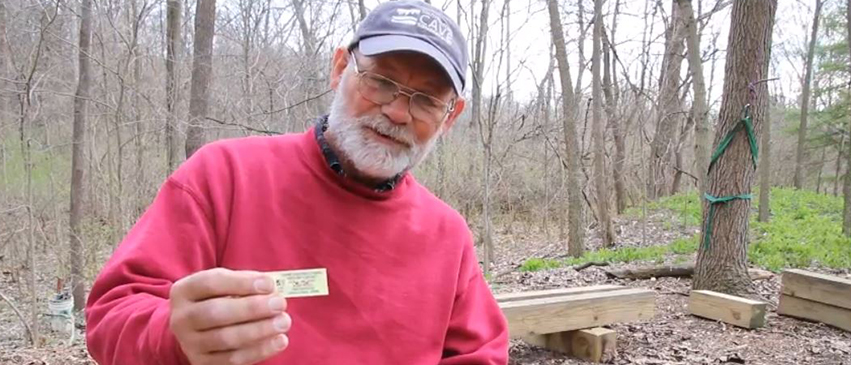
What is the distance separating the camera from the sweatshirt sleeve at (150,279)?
37.2 inches

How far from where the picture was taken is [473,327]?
160 cm

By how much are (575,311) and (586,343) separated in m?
0.23

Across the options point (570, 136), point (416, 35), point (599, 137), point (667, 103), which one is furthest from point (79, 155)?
point (667, 103)

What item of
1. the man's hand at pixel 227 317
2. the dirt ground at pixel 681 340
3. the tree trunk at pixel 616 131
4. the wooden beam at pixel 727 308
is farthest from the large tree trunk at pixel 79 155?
the tree trunk at pixel 616 131

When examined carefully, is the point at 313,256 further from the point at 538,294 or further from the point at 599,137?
the point at 599,137

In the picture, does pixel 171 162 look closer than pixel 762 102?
No

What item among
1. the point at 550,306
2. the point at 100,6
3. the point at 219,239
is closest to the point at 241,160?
the point at 219,239

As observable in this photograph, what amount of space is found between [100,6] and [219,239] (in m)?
9.95

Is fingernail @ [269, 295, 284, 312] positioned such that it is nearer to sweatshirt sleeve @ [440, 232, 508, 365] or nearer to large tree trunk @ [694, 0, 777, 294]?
sweatshirt sleeve @ [440, 232, 508, 365]

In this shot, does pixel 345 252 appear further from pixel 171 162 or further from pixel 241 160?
pixel 171 162

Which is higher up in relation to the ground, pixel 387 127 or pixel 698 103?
pixel 698 103

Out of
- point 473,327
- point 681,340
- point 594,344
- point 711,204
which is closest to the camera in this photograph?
point 473,327

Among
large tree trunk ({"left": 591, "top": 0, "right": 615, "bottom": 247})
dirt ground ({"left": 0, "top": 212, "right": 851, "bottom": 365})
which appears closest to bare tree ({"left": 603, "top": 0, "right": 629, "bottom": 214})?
large tree trunk ({"left": 591, "top": 0, "right": 615, "bottom": 247})

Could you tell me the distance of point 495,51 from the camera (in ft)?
31.2
